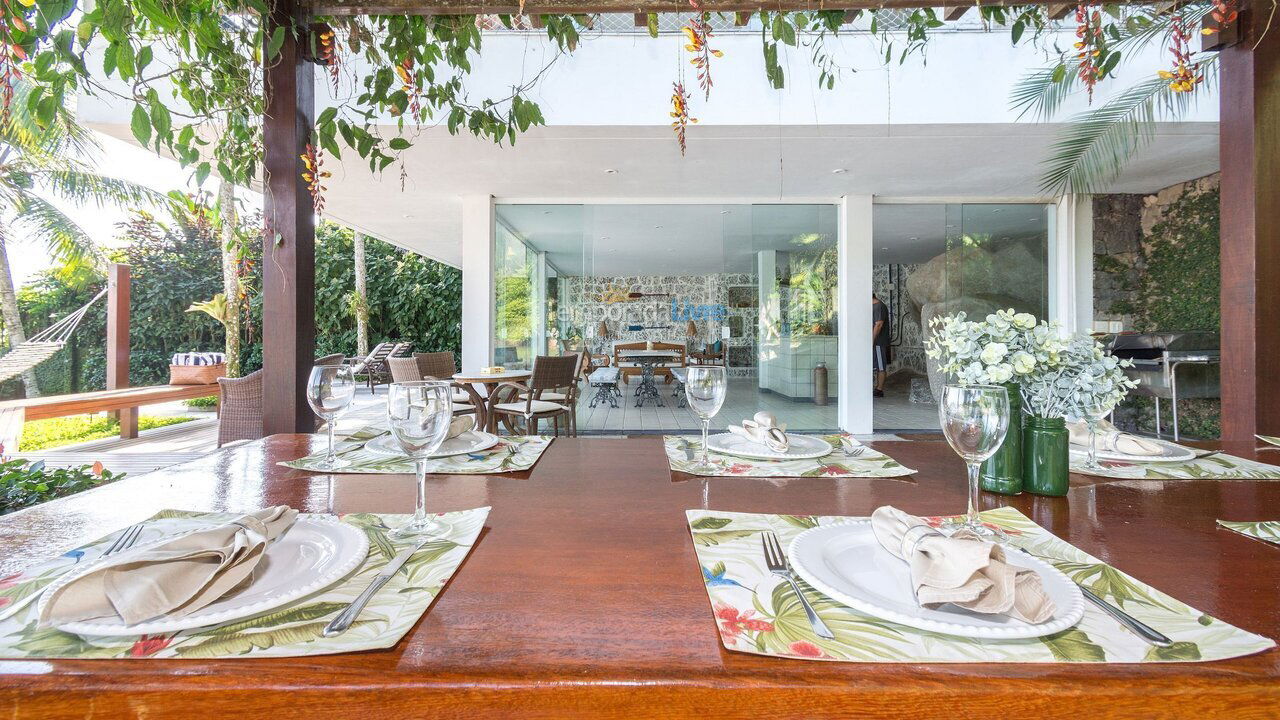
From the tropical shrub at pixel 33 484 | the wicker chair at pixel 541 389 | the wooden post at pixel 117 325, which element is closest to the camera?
the tropical shrub at pixel 33 484

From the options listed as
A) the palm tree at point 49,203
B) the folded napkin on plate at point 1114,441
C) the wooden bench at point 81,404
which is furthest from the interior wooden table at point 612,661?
the palm tree at point 49,203

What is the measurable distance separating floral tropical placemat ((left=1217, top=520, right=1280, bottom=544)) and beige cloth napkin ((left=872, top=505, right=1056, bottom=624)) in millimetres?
456

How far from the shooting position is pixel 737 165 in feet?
16.0

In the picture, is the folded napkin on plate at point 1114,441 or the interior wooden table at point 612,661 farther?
the folded napkin on plate at point 1114,441

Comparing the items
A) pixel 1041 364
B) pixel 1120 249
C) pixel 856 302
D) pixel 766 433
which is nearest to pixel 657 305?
pixel 856 302

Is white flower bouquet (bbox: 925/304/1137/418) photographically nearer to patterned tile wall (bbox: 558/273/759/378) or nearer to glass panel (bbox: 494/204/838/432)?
glass panel (bbox: 494/204/838/432)

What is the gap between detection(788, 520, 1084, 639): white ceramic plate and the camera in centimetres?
45

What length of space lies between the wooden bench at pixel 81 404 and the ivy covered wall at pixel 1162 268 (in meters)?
8.60

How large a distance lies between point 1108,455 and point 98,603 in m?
1.58

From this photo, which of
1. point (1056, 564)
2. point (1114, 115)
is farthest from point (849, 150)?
point (1056, 564)

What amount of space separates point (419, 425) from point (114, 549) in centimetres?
33

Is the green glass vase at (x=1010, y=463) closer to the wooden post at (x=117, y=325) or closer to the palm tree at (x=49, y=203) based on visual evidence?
the wooden post at (x=117, y=325)

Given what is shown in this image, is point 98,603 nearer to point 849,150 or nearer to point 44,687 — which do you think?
point 44,687

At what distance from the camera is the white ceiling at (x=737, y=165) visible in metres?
4.14
